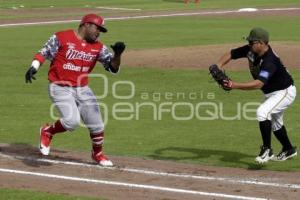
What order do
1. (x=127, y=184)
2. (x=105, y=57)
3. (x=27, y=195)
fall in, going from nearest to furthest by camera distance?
(x=27, y=195) < (x=127, y=184) < (x=105, y=57)

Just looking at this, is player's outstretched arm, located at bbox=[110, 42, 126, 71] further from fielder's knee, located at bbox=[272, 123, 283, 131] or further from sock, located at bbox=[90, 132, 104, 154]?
fielder's knee, located at bbox=[272, 123, 283, 131]

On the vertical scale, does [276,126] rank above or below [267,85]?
below

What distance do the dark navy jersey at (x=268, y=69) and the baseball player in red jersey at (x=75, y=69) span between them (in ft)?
6.26

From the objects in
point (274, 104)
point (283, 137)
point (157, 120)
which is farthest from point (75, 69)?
point (157, 120)

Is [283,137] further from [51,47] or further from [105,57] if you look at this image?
[51,47]

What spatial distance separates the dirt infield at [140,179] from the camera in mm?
8844

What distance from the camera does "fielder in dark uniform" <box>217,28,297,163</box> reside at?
33.0 feet

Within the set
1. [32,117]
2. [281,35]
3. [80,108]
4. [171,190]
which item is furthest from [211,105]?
[281,35]

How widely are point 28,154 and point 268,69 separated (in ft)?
13.4

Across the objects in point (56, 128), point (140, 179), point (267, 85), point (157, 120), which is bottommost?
point (157, 120)

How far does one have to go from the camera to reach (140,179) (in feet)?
31.6

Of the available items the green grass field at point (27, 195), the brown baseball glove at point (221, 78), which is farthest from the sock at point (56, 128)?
the brown baseball glove at point (221, 78)

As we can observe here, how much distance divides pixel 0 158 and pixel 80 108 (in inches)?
63.6

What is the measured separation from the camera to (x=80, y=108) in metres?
10.4
